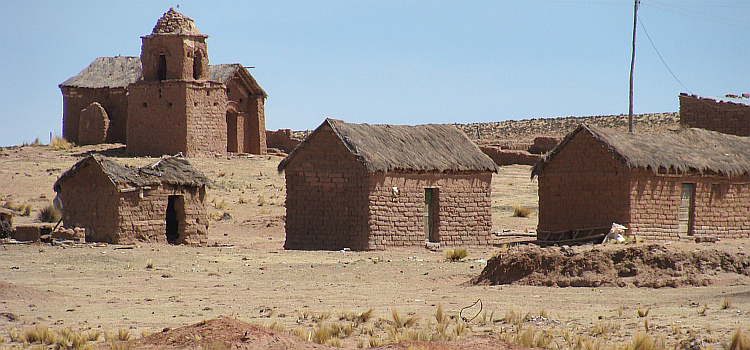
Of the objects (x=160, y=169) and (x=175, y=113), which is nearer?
(x=160, y=169)

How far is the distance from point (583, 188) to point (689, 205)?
113 inches

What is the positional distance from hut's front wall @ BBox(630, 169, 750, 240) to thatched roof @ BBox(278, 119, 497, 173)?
11.9ft

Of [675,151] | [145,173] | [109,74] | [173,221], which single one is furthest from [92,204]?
[109,74]

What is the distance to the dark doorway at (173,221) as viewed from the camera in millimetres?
21234

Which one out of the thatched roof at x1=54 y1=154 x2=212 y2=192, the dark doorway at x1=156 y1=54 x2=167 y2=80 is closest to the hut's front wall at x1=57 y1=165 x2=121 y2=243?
the thatched roof at x1=54 y1=154 x2=212 y2=192

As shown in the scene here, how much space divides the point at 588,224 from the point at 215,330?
45.9 feet

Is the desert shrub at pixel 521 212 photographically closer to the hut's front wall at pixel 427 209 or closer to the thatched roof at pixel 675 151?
the thatched roof at pixel 675 151

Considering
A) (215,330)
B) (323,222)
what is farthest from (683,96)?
(215,330)

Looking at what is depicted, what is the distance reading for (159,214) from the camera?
20.3 meters

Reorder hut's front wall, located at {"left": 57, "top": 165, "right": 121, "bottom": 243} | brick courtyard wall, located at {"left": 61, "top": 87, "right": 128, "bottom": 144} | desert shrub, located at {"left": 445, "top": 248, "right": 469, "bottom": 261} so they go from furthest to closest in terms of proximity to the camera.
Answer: brick courtyard wall, located at {"left": 61, "top": 87, "right": 128, "bottom": 144}, hut's front wall, located at {"left": 57, "top": 165, "right": 121, "bottom": 243}, desert shrub, located at {"left": 445, "top": 248, "right": 469, "bottom": 261}

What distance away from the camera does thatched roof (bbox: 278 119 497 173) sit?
20453mm

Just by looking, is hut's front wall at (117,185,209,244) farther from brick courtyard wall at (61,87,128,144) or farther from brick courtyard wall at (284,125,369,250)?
Result: brick courtyard wall at (61,87,128,144)

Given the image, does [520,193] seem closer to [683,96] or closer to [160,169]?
[683,96]

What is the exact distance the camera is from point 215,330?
9.71m
